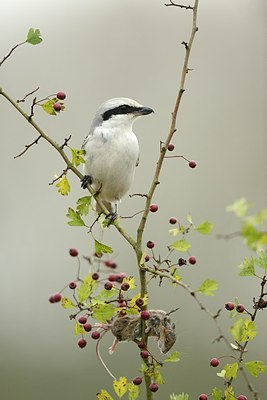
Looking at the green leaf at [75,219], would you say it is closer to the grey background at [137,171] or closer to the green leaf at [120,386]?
the green leaf at [120,386]

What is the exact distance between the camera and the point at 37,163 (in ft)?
31.0

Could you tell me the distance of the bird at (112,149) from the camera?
3.31 m

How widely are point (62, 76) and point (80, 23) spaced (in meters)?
1.56

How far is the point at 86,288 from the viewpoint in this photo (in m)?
1.59

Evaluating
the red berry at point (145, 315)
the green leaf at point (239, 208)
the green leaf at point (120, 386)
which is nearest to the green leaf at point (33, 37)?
the red berry at point (145, 315)

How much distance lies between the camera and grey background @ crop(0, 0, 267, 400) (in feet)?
25.3

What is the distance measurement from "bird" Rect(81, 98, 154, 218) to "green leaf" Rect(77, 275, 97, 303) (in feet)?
5.53

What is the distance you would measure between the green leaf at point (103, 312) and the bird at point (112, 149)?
1.69m

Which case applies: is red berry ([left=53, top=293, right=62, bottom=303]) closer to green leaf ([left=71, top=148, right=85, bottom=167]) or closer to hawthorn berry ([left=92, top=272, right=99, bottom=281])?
hawthorn berry ([left=92, top=272, right=99, bottom=281])

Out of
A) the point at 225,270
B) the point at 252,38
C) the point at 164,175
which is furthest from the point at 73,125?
the point at 252,38

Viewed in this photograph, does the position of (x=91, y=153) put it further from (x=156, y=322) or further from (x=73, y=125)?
(x=73, y=125)

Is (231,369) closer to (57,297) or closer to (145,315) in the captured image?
(145,315)

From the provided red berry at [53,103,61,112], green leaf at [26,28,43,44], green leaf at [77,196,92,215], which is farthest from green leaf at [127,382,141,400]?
green leaf at [26,28,43,44]

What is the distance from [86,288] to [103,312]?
0.20 ft
